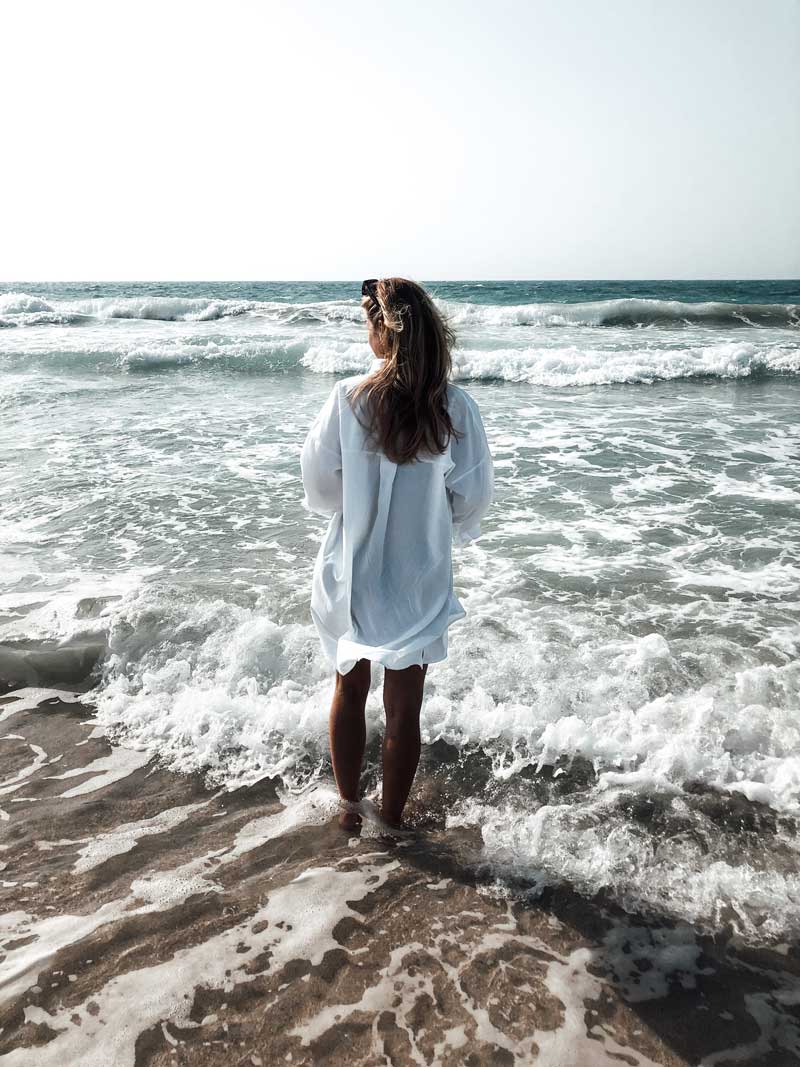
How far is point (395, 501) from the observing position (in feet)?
7.87

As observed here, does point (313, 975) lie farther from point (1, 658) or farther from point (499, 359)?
point (499, 359)

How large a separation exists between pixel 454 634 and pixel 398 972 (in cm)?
218

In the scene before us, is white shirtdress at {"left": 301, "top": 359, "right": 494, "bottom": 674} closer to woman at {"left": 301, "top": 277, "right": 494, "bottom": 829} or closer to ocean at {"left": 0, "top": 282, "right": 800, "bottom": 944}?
woman at {"left": 301, "top": 277, "right": 494, "bottom": 829}

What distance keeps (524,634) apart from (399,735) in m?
1.76

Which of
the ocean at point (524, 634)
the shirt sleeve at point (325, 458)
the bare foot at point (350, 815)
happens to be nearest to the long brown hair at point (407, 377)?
the shirt sleeve at point (325, 458)

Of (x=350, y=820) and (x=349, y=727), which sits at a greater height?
(x=349, y=727)

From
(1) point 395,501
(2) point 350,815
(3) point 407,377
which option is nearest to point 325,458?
(1) point 395,501

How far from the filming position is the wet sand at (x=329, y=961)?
1906mm

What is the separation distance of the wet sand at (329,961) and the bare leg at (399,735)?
0.57 feet

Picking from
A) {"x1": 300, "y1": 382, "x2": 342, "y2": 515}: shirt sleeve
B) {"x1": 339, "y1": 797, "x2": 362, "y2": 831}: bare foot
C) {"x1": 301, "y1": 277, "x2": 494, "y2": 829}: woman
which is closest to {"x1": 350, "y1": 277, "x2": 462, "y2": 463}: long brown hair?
{"x1": 301, "y1": 277, "x2": 494, "y2": 829}: woman

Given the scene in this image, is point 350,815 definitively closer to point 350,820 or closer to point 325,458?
point 350,820

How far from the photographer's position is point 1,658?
3.94 meters

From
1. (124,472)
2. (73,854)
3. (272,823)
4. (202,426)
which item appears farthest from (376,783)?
(202,426)

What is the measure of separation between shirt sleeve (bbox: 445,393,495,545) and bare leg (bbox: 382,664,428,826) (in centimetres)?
59
